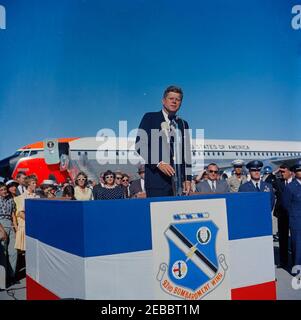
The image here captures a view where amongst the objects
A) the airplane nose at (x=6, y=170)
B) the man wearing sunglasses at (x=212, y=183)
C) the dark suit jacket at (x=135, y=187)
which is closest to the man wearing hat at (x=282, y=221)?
the man wearing sunglasses at (x=212, y=183)

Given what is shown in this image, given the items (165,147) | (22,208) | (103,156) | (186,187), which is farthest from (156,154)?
(103,156)

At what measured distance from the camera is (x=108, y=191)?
4.26 m

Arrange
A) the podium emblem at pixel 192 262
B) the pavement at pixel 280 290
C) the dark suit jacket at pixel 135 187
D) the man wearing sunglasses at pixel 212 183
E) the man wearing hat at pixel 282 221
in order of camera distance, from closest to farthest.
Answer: the podium emblem at pixel 192 262, the pavement at pixel 280 290, the man wearing sunglasses at pixel 212 183, the man wearing hat at pixel 282 221, the dark suit jacket at pixel 135 187

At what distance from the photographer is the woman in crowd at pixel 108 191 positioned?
4.18 metres

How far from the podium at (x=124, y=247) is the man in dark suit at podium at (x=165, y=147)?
0.55 metres

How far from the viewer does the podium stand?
72.9 inches

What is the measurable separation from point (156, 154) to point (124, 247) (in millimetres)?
876

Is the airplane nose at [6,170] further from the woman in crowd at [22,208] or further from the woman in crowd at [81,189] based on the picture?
the woman in crowd at [22,208]

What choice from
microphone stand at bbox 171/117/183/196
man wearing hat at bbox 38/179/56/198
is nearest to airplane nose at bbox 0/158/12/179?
man wearing hat at bbox 38/179/56/198

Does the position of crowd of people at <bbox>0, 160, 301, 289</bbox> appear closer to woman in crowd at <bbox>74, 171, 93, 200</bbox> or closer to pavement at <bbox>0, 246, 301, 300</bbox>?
woman in crowd at <bbox>74, 171, 93, 200</bbox>

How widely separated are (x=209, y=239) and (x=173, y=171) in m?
0.58

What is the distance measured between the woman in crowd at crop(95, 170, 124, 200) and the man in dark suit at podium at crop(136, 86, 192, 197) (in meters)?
1.51

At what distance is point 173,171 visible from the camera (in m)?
2.49

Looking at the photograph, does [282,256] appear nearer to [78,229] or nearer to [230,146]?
[78,229]
